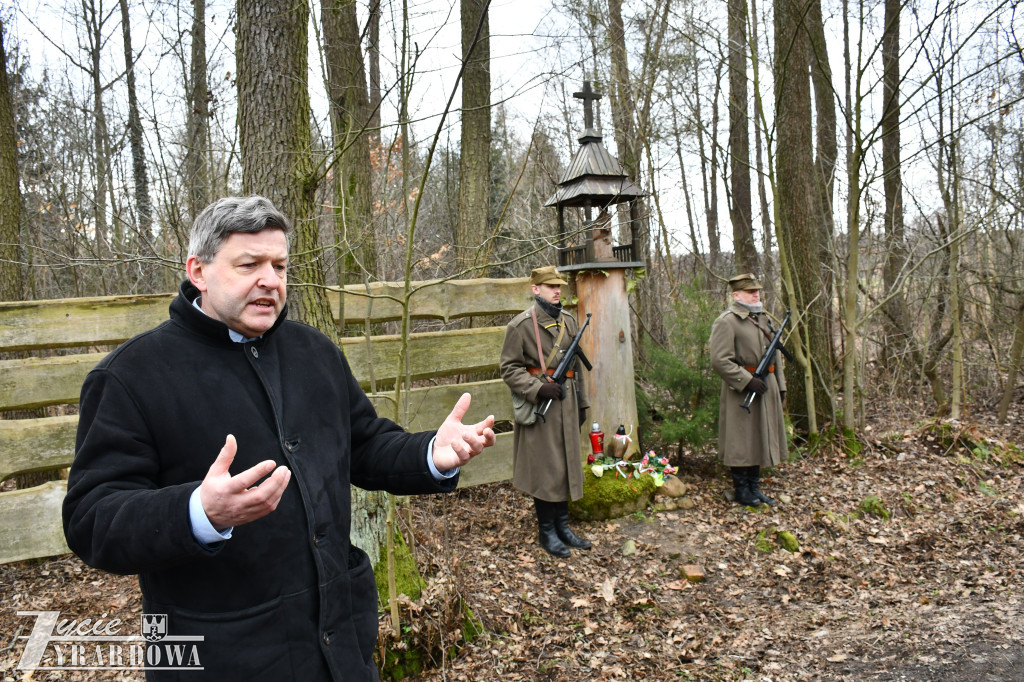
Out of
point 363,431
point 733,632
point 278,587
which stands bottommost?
point 733,632

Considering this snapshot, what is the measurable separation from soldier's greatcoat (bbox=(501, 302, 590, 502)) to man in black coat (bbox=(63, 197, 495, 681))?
3699mm

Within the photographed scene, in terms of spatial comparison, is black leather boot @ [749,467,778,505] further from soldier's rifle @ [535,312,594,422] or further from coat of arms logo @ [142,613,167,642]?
coat of arms logo @ [142,613,167,642]

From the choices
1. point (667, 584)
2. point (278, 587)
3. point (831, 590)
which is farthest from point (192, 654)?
point (831, 590)

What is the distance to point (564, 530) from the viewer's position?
595cm

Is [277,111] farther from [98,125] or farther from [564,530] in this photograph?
[98,125]

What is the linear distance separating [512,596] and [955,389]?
7.39 meters

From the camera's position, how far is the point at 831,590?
5.15 meters

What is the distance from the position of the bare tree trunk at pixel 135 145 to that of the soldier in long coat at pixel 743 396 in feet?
23.7

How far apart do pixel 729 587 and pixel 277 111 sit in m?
4.66

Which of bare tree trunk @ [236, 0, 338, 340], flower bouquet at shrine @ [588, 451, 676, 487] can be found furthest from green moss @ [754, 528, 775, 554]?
bare tree trunk @ [236, 0, 338, 340]

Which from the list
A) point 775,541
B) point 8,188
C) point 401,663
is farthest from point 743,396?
point 8,188

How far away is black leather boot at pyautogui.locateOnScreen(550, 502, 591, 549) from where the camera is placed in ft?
19.3

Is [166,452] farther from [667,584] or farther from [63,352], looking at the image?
[63,352]

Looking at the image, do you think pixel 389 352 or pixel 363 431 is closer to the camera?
pixel 363 431
